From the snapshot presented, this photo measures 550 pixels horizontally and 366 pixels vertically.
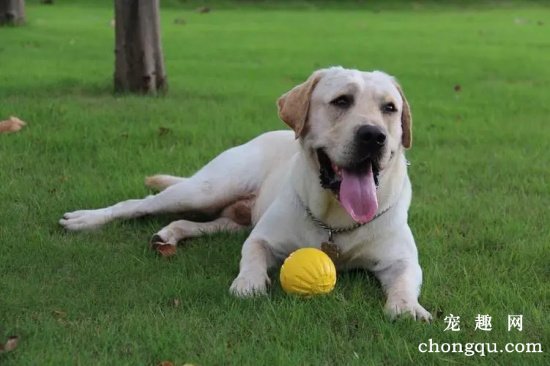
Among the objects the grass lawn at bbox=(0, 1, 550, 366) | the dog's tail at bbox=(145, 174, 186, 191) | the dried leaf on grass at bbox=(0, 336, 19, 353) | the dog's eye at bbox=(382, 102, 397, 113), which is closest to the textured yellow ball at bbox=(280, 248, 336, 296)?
the grass lawn at bbox=(0, 1, 550, 366)

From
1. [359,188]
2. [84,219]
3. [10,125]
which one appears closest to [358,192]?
[359,188]

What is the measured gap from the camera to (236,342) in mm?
3318

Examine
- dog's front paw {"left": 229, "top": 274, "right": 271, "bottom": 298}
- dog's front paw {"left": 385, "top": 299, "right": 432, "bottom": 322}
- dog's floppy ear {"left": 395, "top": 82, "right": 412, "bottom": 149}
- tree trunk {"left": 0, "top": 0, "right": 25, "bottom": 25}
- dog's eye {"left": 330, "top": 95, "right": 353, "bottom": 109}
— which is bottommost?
tree trunk {"left": 0, "top": 0, "right": 25, "bottom": 25}

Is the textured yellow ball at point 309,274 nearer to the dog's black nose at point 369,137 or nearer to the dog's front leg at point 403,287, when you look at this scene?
the dog's front leg at point 403,287

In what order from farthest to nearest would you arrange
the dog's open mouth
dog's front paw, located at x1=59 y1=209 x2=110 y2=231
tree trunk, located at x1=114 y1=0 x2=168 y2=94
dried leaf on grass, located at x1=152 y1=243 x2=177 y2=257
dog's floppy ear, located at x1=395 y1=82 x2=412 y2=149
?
tree trunk, located at x1=114 y1=0 x2=168 y2=94 → dog's front paw, located at x1=59 y1=209 x2=110 y2=231 → dried leaf on grass, located at x1=152 y1=243 x2=177 y2=257 → dog's floppy ear, located at x1=395 y1=82 x2=412 y2=149 → the dog's open mouth

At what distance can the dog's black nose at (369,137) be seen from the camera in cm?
379

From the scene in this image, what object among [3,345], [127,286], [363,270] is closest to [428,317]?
[363,270]

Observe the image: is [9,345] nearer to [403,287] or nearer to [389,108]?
[403,287]

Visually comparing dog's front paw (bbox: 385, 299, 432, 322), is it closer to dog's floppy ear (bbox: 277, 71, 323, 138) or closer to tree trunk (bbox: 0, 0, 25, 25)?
dog's floppy ear (bbox: 277, 71, 323, 138)

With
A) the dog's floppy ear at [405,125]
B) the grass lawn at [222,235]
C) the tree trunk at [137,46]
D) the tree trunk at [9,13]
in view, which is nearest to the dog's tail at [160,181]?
the grass lawn at [222,235]

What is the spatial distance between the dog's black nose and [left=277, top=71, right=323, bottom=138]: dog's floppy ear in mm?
485

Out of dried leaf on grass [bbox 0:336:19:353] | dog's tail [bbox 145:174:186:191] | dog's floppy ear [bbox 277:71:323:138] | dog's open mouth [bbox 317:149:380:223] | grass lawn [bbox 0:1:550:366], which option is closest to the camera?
dried leaf on grass [bbox 0:336:19:353]

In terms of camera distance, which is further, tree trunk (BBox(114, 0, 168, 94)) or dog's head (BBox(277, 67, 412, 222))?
tree trunk (BBox(114, 0, 168, 94))

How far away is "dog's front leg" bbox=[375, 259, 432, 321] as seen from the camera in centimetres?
360
